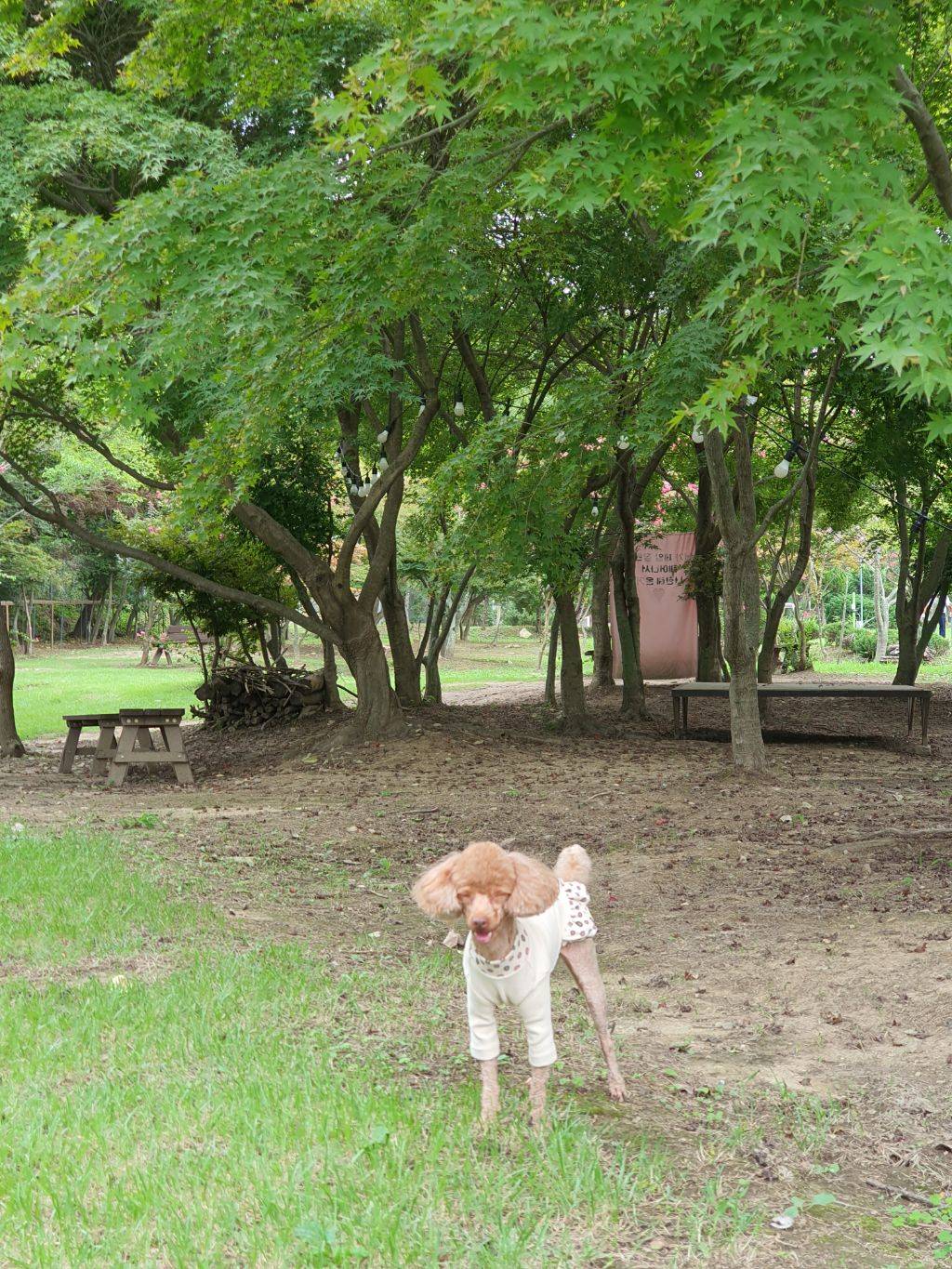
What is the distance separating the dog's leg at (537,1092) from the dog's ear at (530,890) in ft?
1.89

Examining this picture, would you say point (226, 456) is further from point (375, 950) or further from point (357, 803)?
point (375, 950)

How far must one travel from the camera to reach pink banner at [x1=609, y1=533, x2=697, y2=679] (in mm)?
24594

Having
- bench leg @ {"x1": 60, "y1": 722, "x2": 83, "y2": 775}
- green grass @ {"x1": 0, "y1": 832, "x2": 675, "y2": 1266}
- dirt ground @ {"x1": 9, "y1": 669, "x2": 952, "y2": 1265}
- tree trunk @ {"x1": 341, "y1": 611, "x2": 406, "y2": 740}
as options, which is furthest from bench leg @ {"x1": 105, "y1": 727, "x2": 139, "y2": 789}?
green grass @ {"x1": 0, "y1": 832, "x2": 675, "y2": 1266}

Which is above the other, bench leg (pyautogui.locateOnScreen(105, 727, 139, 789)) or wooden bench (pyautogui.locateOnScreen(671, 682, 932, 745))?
wooden bench (pyautogui.locateOnScreen(671, 682, 932, 745))

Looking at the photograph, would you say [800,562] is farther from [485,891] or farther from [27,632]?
[27,632]

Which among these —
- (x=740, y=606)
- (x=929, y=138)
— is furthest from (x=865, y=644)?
(x=929, y=138)

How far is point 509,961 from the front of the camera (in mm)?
3293

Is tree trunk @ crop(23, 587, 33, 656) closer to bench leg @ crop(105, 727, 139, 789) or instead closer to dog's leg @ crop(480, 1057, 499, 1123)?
bench leg @ crop(105, 727, 139, 789)

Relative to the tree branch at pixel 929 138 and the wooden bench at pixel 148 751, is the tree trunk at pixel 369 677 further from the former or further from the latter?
the tree branch at pixel 929 138

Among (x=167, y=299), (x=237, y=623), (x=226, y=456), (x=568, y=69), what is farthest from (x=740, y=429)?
(x=237, y=623)

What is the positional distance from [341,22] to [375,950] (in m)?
8.29

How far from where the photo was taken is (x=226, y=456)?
898cm

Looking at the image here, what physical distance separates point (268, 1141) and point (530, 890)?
3.28 ft

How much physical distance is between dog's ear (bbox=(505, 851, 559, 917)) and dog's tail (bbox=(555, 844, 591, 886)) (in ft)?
1.55
